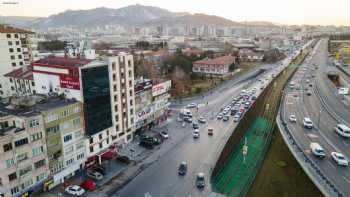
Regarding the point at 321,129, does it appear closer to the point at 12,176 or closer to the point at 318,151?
the point at 318,151

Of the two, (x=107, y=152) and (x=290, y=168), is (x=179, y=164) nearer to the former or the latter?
(x=107, y=152)

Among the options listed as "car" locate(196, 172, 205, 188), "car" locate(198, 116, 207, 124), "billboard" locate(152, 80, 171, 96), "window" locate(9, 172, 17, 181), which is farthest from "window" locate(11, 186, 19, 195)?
"car" locate(198, 116, 207, 124)

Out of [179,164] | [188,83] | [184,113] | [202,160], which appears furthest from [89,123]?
[188,83]

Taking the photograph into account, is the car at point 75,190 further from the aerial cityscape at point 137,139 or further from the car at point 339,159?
the car at point 339,159

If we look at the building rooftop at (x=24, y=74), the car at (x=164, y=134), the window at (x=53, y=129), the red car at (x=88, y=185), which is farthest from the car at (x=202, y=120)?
the building rooftop at (x=24, y=74)

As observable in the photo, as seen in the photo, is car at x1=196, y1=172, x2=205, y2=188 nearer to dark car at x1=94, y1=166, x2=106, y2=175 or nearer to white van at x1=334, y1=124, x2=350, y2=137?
dark car at x1=94, y1=166, x2=106, y2=175

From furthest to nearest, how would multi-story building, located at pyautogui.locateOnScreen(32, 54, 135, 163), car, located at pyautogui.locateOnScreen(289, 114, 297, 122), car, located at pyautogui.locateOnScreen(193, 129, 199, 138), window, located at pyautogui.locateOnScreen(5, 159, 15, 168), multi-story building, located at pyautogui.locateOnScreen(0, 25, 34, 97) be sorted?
multi-story building, located at pyautogui.locateOnScreen(0, 25, 34, 97)
car, located at pyautogui.locateOnScreen(289, 114, 297, 122)
car, located at pyautogui.locateOnScreen(193, 129, 199, 138)
multi-story building, located at pyautogui.locateOnScreen(32, 54, 135, 163)
window, located at pyautogui.locateOnScreen(5, 159, 15, 168)

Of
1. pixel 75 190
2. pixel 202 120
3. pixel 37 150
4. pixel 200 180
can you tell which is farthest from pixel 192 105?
pixel 37 150
